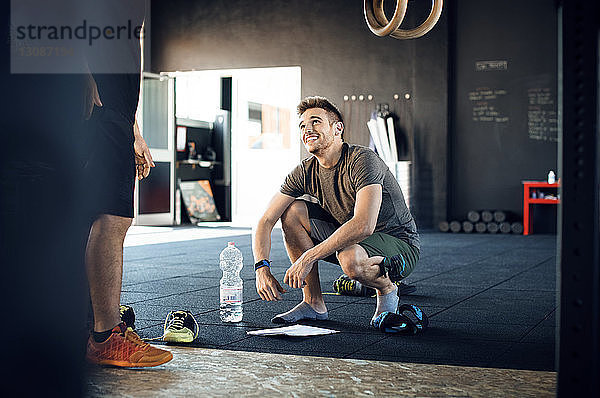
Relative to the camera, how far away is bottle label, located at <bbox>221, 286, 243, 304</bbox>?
10.7ft

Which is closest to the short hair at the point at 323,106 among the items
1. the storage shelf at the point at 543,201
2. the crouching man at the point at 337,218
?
the crouching man at the point at 337,218

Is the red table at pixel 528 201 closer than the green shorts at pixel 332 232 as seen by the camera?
No

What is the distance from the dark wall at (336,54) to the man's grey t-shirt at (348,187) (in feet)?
20.7

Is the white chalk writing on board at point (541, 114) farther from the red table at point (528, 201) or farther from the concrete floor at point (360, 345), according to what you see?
the concrete floor at point (360, 345)

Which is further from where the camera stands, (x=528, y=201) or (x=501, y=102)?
(x=501, y=102)

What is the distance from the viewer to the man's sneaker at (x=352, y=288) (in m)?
4.04

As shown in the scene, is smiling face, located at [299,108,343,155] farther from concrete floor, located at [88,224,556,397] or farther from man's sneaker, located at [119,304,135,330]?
man's sneaker, located at [119,304,135,330]

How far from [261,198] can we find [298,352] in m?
8.16

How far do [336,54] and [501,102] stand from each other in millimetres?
2287

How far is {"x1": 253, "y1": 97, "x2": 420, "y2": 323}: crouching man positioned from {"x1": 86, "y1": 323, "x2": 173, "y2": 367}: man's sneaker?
0.69 m

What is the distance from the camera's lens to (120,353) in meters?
2.25

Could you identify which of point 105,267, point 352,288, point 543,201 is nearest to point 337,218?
point 352,288

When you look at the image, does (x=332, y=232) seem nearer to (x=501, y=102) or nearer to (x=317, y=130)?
(x=317, y=130)

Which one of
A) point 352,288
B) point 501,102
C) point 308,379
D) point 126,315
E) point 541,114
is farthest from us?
point 501,102
